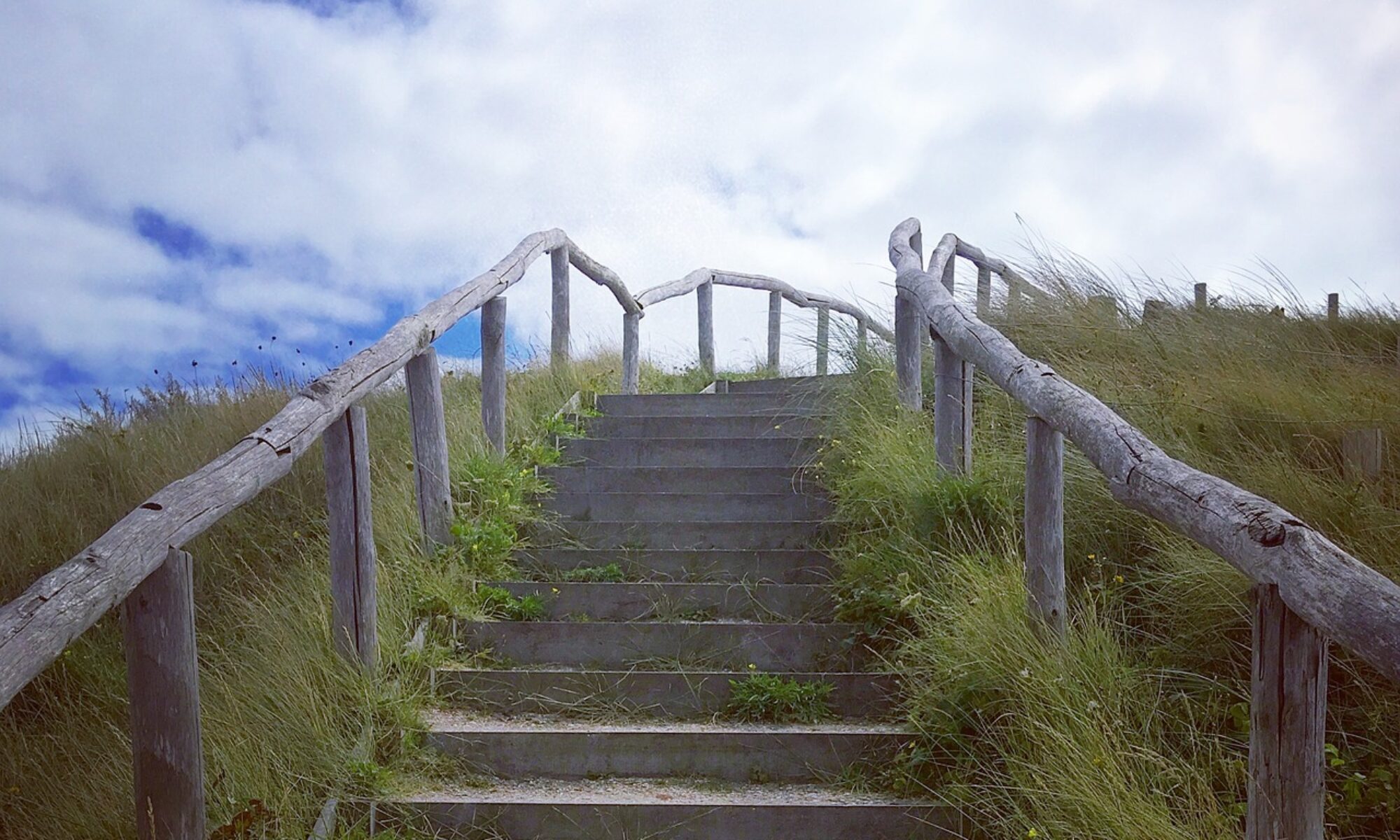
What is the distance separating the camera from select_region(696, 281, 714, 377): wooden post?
10.7 m

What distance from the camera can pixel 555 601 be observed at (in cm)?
519

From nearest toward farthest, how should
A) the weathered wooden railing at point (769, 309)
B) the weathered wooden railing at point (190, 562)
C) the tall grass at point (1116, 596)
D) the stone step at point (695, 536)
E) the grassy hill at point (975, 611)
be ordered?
the weathered wooden railing at point (190, 562)
the tall grass at point (1116, 596)
the grassy hill at point (975, 611)
the stone step at point (695, 536)
the weathered wooden railing at point (769, 309)

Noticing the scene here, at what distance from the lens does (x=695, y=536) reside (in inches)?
232

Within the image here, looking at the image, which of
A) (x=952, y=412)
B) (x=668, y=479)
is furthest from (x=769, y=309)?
(x=952, y=412)

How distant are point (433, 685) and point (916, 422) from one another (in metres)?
2.76

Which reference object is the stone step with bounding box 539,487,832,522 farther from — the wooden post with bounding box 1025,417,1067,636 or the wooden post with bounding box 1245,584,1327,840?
the wooden post with bounding box 1245,584,1327,840

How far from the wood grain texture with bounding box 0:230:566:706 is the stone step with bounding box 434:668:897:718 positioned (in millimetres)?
1248

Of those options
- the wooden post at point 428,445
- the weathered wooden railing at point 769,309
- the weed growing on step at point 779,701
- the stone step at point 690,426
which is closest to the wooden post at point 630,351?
the weathered wooden railing at point 769,309

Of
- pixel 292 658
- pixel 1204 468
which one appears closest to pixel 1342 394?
pixel 1204 468

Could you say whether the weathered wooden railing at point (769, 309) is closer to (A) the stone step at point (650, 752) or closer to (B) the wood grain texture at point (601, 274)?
(B) the wood grain texture at point (601, 274)

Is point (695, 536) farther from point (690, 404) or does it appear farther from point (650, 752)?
point (690, 404)

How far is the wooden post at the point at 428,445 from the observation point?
5.16 m

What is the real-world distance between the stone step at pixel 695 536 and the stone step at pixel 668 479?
63cm

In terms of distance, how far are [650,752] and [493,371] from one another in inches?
111
